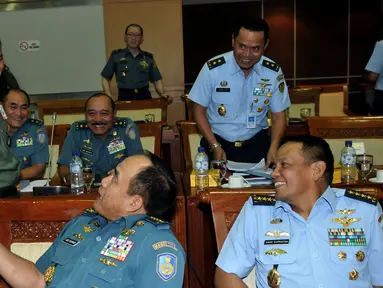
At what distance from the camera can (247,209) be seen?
5.32ft

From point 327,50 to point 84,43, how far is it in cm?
382

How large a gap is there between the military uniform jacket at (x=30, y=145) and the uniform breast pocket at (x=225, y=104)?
1.11 metres

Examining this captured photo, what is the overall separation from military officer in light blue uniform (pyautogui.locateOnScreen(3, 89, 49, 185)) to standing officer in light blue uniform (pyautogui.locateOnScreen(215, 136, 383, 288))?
185 cm

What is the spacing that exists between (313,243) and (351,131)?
5.26 feet

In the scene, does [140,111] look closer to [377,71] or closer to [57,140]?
[57,140]

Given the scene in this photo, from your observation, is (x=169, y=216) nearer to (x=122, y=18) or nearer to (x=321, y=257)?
(x=321, y=257)

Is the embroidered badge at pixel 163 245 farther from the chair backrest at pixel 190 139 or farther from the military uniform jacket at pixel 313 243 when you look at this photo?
the chair backrest at pixel 190 139

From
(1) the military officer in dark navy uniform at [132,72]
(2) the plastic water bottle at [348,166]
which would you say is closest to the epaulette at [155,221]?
(2) the plastic water bottle at [348,166]

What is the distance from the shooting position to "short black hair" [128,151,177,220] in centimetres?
145

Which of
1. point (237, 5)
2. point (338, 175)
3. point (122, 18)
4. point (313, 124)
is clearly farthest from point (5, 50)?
point (338, 175)

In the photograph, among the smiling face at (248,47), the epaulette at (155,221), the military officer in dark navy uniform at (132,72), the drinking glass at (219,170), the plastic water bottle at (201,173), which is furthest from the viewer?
the military officer in dark navy uniform at (132,72)

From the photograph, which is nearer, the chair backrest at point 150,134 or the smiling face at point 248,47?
the smiling face at point 248,47

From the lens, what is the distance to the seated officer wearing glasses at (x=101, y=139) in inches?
113

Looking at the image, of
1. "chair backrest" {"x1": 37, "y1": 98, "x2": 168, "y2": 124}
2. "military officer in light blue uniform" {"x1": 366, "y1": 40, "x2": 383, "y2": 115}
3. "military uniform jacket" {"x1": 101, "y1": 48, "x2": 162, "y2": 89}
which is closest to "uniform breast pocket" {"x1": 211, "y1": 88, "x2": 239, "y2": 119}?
"chair backrest" {"x1": 37, "y1": 98, "x2": 168, "y2": 124}
